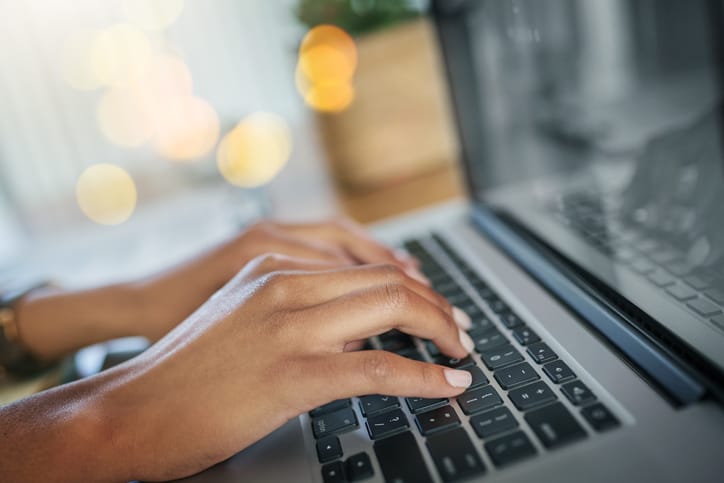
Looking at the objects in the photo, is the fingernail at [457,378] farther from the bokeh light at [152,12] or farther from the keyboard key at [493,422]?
the bokeh light at [152,12]

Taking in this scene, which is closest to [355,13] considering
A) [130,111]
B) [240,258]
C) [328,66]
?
[328,66]

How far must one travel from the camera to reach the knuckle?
1.20 feet

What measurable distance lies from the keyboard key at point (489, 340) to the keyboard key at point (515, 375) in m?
0.03

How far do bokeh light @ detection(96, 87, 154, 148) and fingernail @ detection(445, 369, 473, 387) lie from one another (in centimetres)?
191

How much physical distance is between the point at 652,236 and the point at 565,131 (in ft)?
1.25

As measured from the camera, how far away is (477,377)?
38 centimetres

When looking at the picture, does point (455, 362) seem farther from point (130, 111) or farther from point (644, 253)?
point (130, 111)

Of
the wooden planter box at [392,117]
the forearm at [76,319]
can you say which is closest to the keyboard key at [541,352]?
the forearm at [76,319]

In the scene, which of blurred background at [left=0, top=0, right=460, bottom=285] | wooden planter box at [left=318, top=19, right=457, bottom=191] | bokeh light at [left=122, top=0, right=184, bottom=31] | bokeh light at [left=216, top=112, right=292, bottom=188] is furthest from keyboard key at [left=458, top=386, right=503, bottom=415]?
bokeh light at [left=122, top=0, right=184, bottom=31]

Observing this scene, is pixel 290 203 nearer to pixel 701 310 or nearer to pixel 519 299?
pixel 519 299

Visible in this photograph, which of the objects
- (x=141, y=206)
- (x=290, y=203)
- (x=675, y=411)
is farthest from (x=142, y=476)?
(x=141, y=206)

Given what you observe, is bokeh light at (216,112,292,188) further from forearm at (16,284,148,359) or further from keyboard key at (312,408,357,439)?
keyboard key at (312,408,357,439)

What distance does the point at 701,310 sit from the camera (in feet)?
1.24

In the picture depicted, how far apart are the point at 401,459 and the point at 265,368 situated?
0.33 feet
